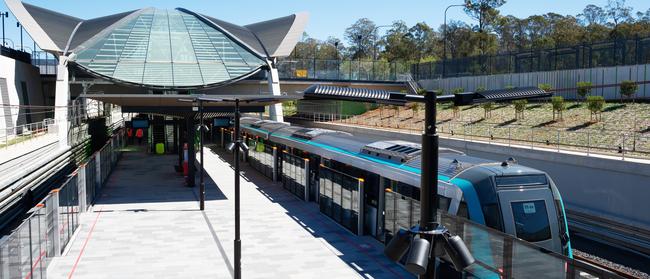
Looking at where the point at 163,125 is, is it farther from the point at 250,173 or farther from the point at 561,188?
the point at 561,188

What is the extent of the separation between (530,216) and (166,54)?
153 feet

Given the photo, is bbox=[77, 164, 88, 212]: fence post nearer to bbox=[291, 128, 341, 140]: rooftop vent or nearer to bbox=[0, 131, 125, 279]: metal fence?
bbox=[0, 131, 125, 279]: metal fence

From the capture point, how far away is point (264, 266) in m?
15.9

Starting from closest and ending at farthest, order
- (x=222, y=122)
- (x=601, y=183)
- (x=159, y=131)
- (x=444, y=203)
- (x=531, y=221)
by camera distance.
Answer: (x=531, y=221) < (x=444, y=203) < (x=601, y=183) < (x=222, y=122) < (x=159, y=131)

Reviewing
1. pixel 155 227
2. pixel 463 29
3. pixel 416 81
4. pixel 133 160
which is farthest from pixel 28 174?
pixel 463 29

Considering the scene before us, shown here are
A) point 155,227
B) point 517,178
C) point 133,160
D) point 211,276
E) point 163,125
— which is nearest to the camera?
point 517,178

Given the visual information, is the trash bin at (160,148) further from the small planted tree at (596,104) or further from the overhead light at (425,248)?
the overhead light at (425,248)

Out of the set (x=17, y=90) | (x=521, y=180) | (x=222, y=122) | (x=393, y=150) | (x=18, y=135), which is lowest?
(x=521, y=180)

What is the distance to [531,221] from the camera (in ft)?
42.8

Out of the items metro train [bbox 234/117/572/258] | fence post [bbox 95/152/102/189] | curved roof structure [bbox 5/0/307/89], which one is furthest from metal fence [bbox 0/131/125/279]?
curved roof structure [bbox 5/0/307/89]

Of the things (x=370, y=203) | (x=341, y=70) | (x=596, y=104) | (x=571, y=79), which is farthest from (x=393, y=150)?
(x=341, y=70)

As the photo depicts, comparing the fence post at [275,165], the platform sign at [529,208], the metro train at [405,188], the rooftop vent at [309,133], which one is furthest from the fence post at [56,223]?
the fence post at [275,165]

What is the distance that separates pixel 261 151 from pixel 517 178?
23.4 metres

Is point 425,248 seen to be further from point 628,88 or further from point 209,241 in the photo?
point 628,88
